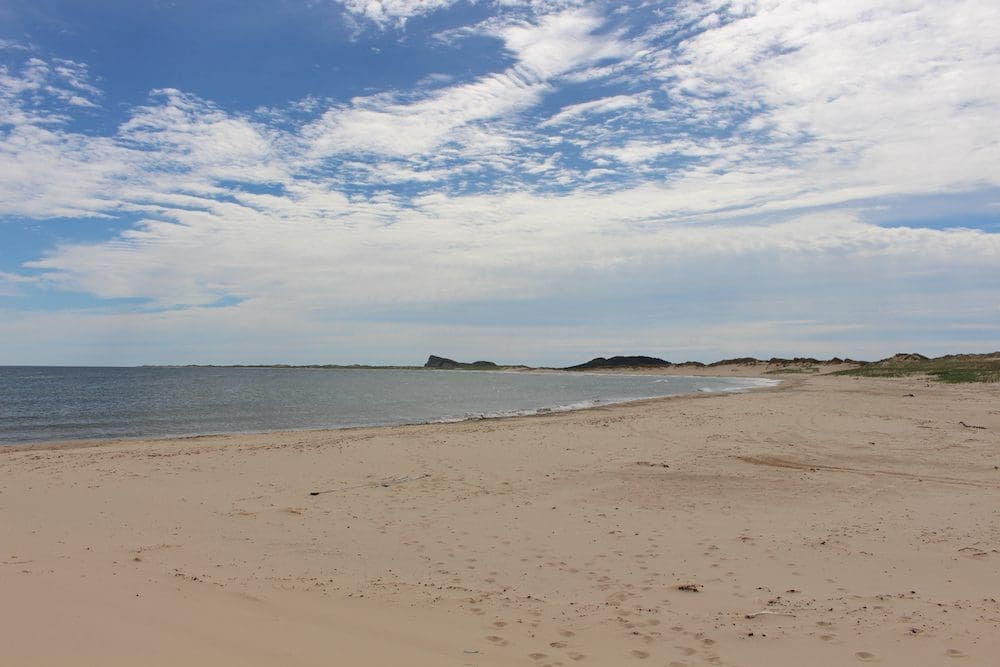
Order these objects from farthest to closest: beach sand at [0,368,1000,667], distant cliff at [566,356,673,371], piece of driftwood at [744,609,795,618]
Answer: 1. distant cliff at [566,356,673,371]
2. piece of driftwood at [744,609,795,618]
3. beach sand at [0,368,1000,667]

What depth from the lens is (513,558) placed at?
7566mm

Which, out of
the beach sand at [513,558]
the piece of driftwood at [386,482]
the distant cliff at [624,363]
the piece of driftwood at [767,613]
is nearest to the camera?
the beach sand at [513,558]

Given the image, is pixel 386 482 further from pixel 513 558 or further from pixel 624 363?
pixel 624 363

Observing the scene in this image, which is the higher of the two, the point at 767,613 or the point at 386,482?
the point at 386,482

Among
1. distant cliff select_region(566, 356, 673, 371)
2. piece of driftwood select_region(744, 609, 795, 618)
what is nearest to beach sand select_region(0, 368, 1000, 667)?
piece of driftwood select_region(744, 609, 795, 618)

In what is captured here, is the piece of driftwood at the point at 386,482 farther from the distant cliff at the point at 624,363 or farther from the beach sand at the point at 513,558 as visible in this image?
the distant cliff at the point at 624,363

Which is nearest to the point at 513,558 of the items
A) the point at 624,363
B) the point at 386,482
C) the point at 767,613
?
the point at 767,613

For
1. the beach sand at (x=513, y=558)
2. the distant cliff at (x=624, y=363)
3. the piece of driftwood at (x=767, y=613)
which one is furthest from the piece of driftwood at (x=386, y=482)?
the distant cliff at (x=624, y=363)

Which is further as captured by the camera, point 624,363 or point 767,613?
point 624,363

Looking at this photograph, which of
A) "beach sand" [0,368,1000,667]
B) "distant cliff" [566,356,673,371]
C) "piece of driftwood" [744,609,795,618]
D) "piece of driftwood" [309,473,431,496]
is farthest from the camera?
"distant cliff" [566,356,673,371]

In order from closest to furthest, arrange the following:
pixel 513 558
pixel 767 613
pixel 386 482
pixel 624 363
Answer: pixel 767 613 < pixel 513 558 < pixel 386 482 < pixel 624 363

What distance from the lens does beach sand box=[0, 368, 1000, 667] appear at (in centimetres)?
517

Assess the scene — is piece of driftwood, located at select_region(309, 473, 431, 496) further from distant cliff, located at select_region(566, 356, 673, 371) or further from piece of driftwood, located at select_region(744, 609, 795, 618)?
distant cliff, located at select_region(566, 356, 673, 371)

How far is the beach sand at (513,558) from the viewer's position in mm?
5168
